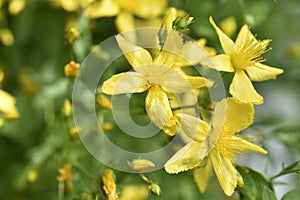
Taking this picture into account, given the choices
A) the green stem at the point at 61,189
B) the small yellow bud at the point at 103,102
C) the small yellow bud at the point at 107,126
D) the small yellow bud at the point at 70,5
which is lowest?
the green stem at the point at 61,189

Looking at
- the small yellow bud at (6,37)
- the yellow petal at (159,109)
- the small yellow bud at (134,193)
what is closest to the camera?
the yellow petal at (159,109)

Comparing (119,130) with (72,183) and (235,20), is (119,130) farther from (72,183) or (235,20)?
(235,20)

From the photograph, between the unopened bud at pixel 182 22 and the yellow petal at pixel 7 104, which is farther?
the yellow petal at pixel 7 104

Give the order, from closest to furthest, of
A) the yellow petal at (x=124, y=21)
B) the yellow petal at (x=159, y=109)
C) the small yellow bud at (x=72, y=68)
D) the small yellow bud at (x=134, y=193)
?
the yellow petal at (x=159, y=109) < the small yellow bud at (x=72, y=68) < the small yellow bud at (x=134, y=193) < the yellow petal at (x=124, y=21)

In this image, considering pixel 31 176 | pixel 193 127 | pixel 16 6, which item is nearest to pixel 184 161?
pixel 193 127

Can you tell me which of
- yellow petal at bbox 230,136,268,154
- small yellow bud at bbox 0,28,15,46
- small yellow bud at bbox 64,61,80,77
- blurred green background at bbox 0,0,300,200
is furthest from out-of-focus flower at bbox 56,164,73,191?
small yellow bud at bbox 0,28,15,46

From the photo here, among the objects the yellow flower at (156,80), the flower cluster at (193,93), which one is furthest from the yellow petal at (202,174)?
the yellow flower at (156,80)

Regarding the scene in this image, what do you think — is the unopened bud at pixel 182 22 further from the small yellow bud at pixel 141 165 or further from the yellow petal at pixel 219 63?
the small yellow bud at pixel 141 165
